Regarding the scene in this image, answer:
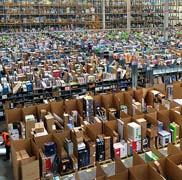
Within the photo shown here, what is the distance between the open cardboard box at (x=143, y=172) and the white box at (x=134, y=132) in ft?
4.61

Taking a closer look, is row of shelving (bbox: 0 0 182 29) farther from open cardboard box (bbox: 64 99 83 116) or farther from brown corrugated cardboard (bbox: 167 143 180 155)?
brown corrugated cardboard (bbox: 167 143 180 155)

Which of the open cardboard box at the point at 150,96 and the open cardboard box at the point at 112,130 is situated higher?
the open cardboard box at the point at 150,96

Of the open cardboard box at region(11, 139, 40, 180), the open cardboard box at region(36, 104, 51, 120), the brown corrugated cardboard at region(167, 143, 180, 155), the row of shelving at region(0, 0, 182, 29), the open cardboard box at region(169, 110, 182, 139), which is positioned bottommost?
the open cardboard box at region(11, 139, 40, 180)

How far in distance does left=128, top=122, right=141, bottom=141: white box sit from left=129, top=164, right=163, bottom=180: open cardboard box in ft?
4.61

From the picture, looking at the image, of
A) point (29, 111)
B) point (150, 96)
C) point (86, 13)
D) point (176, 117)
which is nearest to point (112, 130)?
point (176, 117)

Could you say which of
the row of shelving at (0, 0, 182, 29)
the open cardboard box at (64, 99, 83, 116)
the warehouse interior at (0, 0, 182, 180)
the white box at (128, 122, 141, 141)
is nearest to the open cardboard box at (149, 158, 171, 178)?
the warehouse interior at (0, 0, 182, 180)

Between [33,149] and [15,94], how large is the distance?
9.35 ft

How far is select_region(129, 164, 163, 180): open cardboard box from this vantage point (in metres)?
4.32

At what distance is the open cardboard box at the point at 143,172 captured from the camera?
14.2 feet

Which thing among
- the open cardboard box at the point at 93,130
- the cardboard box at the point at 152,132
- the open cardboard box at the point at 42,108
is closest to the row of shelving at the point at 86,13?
the open cardboard box at the point at 42,108

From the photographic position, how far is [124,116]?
644 centimetres

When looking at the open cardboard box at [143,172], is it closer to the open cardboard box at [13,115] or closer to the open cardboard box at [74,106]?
the open cardboard box at [74,106]

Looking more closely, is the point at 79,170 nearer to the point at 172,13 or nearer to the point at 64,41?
the point at 64,41

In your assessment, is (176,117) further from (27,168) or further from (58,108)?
(27,168)
